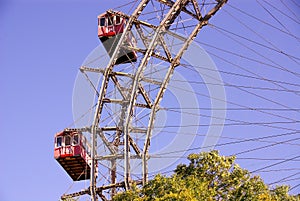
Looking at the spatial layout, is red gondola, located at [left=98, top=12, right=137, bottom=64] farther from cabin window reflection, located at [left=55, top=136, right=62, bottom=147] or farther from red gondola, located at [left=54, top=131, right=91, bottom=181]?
cabin window reflection, located at [left=55, top=136, right=62, bottom=147]

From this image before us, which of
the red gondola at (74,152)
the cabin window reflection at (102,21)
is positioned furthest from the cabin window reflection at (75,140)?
the cabin window reflection at (102,21)

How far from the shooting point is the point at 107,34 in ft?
138

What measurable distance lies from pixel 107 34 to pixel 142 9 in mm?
3439

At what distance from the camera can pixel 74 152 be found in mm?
42438

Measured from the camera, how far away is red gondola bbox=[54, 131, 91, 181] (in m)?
42.5

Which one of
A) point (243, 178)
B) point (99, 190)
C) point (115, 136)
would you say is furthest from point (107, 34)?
point (243, 178)

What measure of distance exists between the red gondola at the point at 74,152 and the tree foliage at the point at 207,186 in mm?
9604

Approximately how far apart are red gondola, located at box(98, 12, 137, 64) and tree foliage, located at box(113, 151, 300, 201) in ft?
29.3

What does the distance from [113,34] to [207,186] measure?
1316cm

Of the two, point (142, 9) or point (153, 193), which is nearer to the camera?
point (153, 193)

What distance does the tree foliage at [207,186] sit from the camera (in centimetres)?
3039

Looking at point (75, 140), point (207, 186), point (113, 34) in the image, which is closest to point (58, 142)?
point (75, 140)

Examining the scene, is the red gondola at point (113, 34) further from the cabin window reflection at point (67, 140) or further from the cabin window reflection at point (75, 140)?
the cabin window reflection at point (67, 140)

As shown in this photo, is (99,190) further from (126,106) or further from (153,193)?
(153,193)
